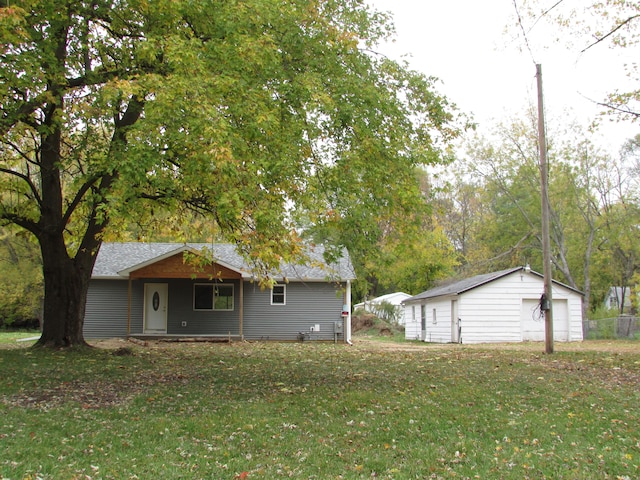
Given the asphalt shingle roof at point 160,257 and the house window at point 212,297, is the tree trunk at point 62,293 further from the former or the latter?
the house window at point 212,297

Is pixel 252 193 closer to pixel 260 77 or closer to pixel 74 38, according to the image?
pixel 260 77

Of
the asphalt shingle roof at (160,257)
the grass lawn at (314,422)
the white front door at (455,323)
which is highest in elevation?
the asphalt shingle roof at (160,257)

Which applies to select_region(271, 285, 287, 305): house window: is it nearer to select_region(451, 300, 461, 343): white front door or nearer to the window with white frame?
the window with white frame

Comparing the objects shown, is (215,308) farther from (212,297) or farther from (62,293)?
(62,293)

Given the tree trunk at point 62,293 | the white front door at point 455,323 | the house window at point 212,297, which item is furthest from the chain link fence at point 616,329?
the tree trunk at point 62,293

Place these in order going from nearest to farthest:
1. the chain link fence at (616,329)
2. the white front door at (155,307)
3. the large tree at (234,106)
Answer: the large tree at (234,106), the white front door at (155,307), the chain link fence at (616,329)

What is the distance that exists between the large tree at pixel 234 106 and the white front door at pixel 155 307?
454 inches

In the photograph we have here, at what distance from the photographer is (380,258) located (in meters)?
10.0

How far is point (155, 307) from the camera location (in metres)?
23.4

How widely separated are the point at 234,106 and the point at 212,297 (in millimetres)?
15543

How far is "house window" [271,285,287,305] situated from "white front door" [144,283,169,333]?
4189mm

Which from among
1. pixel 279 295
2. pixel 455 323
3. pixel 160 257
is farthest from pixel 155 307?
pixel 455 323

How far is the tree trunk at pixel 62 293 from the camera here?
544 inches

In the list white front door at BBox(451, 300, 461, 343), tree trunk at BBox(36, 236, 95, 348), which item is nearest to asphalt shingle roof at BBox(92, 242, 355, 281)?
white front door at BBox(451, 300, 461, 343)
